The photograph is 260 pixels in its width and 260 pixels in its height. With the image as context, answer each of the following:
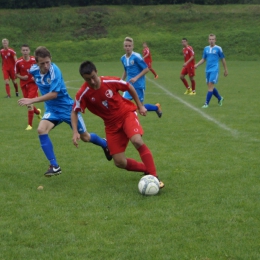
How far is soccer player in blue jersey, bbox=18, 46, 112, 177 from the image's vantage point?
6.73m

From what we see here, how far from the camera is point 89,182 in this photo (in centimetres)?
655

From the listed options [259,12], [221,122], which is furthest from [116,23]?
[221,122]

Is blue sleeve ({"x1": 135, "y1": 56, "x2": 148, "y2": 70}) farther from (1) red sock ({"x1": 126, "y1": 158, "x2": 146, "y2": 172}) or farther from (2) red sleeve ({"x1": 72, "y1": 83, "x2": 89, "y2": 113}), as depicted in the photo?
(2) red sleeve ({"x1": 72, "y1": 83, "x2": 89, "y2": 113})

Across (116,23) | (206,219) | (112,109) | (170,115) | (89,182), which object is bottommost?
(116,23)

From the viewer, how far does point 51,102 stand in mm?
7125

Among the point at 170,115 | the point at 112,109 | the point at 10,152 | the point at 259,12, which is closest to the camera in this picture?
the point at 112,109

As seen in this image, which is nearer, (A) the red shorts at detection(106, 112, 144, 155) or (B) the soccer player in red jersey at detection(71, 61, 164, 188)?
(B) the soccer player in red jersey at detection(71, 61, 164, 188)

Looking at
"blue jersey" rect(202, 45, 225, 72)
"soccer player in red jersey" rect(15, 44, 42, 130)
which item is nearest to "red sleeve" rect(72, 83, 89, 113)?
"soccer player in red jersey" rect(15, 44, 42, 130)

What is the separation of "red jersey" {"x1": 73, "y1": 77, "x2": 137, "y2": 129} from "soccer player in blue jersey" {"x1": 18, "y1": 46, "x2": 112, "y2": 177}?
30.2 inches

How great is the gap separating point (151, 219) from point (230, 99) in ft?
35.8

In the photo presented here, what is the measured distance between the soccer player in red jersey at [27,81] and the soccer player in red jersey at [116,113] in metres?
4.84

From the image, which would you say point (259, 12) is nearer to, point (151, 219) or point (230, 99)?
point (230, 99)

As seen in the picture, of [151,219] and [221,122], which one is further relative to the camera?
[221,122]

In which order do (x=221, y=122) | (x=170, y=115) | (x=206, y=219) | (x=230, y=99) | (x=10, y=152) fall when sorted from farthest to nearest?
(x=230, y=99), (x=170, y=115), (x=221, y=122), (x=10, y=152), (x=206, y=219)
